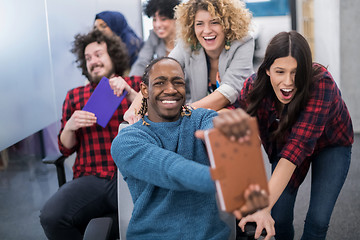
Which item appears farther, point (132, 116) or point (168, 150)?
point (132, 116)

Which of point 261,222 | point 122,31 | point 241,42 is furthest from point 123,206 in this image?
point 122,31

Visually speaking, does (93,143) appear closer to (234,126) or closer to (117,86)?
(117,86)

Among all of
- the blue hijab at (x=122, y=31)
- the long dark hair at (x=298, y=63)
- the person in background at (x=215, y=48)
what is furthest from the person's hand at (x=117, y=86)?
the blue hijab at (x=122, y=31)

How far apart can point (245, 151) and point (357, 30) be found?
3653mm

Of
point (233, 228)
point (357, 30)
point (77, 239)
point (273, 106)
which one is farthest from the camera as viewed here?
point (357, 30)

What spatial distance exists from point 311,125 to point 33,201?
2.14 metres

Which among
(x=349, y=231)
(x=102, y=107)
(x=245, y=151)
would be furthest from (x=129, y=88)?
(x=349, y=231)

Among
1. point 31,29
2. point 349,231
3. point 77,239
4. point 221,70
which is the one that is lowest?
point 349,231

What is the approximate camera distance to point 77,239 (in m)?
2.06

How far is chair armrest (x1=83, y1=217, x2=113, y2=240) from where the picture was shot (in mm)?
1470

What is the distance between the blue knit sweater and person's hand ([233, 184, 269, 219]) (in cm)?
39

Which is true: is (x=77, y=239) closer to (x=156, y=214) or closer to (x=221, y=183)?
(x=156, y=214)

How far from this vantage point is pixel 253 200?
97 cm

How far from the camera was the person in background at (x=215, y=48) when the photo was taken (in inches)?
80.5
